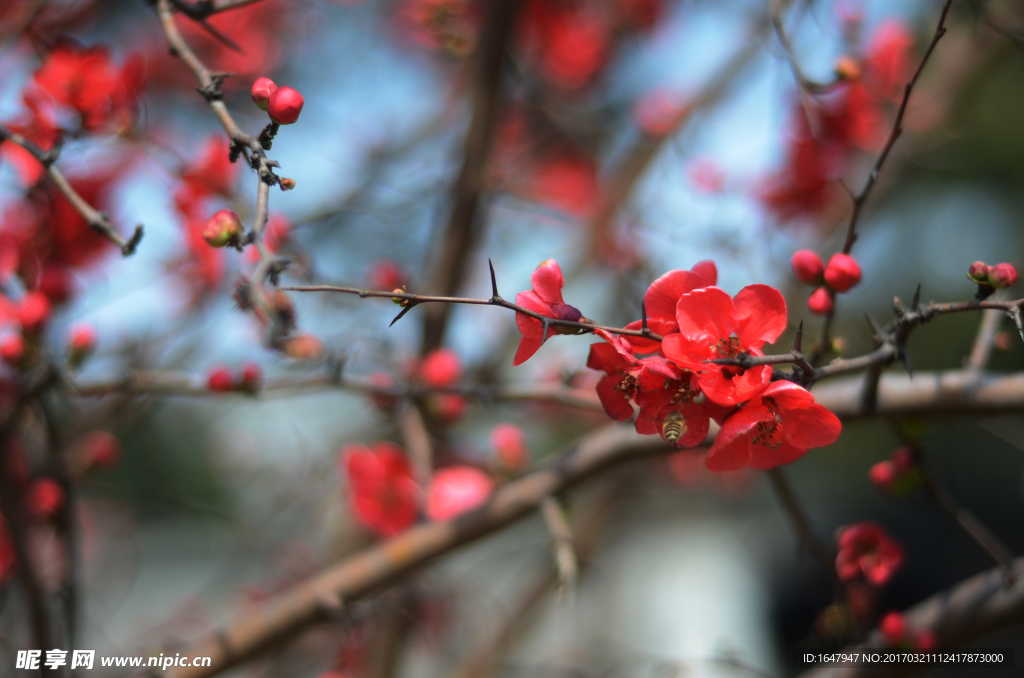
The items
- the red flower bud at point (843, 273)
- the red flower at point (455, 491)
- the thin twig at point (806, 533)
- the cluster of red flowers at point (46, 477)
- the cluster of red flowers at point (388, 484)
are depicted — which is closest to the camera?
the red flower bud at point (843, 273)

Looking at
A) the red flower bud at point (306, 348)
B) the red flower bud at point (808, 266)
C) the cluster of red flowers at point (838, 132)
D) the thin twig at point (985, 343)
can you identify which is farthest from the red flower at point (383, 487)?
the cluster of red flowers at point (838, 132)

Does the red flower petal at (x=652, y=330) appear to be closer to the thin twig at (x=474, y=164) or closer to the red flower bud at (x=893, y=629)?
the red flower bud at (x=893, y=629)

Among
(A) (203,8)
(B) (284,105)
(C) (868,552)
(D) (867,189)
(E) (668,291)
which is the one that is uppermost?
(A) (203,8)

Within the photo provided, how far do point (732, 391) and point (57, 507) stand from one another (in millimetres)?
1388

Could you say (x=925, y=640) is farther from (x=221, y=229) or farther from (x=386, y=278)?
(x=386, y=278)

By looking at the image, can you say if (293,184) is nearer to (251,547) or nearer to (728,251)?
(728,251)

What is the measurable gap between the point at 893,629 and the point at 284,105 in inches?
49.8

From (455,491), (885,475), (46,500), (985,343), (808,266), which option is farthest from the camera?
(455,491)

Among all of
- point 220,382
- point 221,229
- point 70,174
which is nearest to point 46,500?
point 220,382

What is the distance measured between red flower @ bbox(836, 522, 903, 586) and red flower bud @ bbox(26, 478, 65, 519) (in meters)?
1.54

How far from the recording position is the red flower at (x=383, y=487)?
1.59 m

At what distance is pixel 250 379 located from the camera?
121 cm

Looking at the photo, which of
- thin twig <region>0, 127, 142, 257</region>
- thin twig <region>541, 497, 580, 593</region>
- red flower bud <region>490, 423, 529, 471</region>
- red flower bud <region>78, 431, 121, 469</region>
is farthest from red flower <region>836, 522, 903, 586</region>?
red flower bud <region>78, 431, 121, 469</region>

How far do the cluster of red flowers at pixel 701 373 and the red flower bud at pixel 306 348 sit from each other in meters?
0.64
